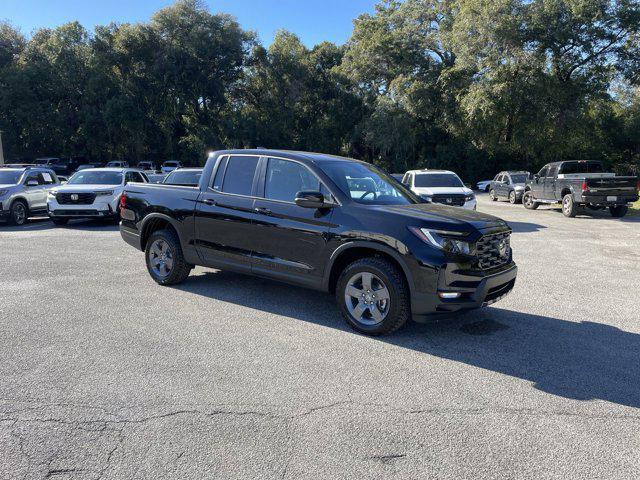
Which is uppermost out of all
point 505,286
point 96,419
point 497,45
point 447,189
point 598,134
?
point 497,45

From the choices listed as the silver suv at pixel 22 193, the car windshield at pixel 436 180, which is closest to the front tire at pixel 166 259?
the car windshield at pixel 436 180

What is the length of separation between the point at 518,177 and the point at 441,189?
1211cm

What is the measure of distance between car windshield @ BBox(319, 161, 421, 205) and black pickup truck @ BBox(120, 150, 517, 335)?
2 centimetres

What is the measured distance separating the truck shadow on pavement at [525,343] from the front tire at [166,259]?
0.40m

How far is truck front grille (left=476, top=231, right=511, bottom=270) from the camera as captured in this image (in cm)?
502

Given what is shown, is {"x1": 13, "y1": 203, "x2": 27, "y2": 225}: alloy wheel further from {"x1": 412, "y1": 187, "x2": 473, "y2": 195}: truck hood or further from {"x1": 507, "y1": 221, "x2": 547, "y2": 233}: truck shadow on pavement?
{"x1": 507, "y1": 221, "x2": 547, "y2": 233}: truck shadow on pavement

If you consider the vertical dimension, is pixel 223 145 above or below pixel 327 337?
above

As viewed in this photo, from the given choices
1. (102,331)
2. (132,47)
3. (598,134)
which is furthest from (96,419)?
(132,47)

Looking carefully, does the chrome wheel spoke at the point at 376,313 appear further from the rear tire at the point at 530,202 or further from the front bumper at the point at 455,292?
the rear tire at the point at 530,202

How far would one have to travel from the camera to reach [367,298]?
17.0ft

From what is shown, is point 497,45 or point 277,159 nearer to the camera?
point 277,159

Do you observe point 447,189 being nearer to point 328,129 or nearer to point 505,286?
point 505,286

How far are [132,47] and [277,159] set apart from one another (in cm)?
4331

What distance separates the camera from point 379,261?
5082 mm
